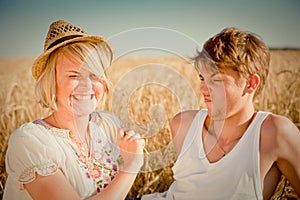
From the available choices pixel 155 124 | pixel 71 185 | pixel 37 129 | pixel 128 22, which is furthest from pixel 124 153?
pixel 128 22

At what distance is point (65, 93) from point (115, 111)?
258 millimetres

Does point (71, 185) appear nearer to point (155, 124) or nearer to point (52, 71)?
point (52, 71)

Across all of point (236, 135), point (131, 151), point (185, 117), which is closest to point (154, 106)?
point (185, 117)

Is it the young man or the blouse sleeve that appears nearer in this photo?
the blouse sleeve

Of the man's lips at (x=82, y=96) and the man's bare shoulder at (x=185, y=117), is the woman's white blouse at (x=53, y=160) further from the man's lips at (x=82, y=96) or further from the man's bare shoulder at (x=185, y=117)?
the man's bare shoulder at (x=185, y=117)

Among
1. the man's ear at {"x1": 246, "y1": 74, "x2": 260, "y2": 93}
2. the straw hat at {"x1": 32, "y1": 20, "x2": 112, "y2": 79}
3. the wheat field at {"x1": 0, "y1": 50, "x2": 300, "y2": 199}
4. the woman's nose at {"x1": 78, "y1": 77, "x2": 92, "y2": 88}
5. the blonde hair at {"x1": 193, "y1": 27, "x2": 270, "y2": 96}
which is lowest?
the wheat field at {"x1": 0, "y1": 50, "x2": 300, "y2": 199}

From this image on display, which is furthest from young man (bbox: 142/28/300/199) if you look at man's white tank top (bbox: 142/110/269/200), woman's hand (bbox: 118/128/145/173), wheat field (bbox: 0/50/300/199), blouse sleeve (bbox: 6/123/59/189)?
blouse sleeve (bbox: 6/123/59/189)

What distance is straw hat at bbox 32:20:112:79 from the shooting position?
153 centimetres

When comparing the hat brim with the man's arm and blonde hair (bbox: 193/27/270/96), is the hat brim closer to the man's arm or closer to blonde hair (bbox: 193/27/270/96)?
blonde hair (bbox: 193/27/270/96)

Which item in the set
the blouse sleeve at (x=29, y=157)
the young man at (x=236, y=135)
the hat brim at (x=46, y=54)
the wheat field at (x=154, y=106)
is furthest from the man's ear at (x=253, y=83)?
the blouse sleeve at (x=29, y=157)

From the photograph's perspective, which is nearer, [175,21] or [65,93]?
[65,93]

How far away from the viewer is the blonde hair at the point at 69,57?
155 centimetres

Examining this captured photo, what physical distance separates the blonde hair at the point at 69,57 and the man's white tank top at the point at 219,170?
18.3 inches

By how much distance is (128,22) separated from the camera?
247 centimetres
